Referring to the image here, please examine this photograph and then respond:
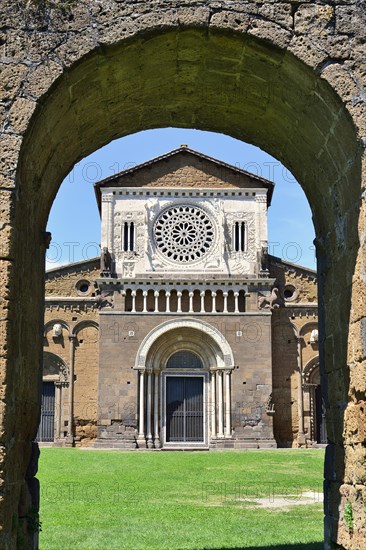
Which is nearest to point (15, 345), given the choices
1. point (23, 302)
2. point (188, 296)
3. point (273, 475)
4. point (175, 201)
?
point (23, 302)

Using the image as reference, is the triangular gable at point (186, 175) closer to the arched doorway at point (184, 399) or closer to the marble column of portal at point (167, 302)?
the marble column of portal at point (167, 302)

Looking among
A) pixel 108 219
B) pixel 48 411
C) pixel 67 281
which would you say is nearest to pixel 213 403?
pixel 48 411

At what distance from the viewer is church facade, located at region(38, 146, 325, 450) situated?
31734mm

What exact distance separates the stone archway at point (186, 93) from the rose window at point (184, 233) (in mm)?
26757

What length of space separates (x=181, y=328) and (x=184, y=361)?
69.2 inches

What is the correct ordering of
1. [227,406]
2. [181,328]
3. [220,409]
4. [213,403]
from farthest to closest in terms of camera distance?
[181,328] → [213,403] → [220,409] → [227,406]

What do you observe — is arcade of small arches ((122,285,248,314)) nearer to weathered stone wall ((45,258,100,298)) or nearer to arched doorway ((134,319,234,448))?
arched doorway ((134,319,234,448))

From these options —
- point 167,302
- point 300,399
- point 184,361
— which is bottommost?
point 300,399

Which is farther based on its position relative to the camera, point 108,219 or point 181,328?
point 108,219

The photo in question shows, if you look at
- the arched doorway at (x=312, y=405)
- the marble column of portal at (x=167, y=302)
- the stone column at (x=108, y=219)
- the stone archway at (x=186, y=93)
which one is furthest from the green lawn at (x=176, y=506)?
the stone column at (x=108, y=219)

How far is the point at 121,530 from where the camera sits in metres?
9.98

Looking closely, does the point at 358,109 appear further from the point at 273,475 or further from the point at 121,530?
the point at 273,475

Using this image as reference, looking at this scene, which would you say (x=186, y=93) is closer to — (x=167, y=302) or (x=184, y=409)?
(x=167, y=302)

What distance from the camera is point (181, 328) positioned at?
3241 cm
